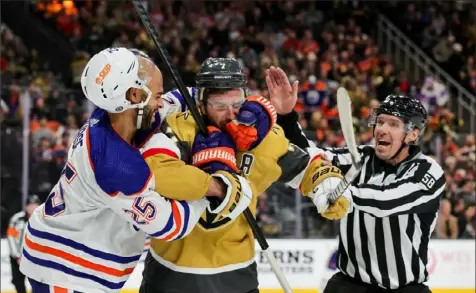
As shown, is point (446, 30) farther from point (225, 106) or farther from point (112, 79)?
point (112, 79)

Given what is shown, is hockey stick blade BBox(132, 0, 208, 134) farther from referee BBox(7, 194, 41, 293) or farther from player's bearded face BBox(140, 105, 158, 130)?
referee BBox(7, 194, 41, 293)

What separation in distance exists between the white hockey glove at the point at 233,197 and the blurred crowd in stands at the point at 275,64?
4683 millimetres

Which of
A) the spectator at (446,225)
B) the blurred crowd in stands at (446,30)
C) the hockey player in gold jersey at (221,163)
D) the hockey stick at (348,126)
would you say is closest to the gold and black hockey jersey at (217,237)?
the hockey player in gold jersey at (221,163)

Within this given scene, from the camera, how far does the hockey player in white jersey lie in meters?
2.65

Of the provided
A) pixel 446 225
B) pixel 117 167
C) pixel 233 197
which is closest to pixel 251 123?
pixel 233 197

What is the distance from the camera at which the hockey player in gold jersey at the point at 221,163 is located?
2.79 meters

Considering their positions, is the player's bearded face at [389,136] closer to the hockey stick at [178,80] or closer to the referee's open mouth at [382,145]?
the referee's open mouth at [382,145]

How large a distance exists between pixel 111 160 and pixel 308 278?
182 inches

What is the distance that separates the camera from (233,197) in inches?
106

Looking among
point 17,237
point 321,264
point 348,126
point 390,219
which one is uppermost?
point 348,126

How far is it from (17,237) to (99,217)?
13.7ft

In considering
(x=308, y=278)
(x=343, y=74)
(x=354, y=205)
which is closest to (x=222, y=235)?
(x=354, y=205)

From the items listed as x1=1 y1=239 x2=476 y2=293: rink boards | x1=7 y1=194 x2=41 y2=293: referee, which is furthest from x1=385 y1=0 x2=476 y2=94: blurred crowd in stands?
x1=7 y1=194 x2=41 y2=293: referee

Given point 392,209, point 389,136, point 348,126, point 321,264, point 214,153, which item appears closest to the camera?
point 348,126
